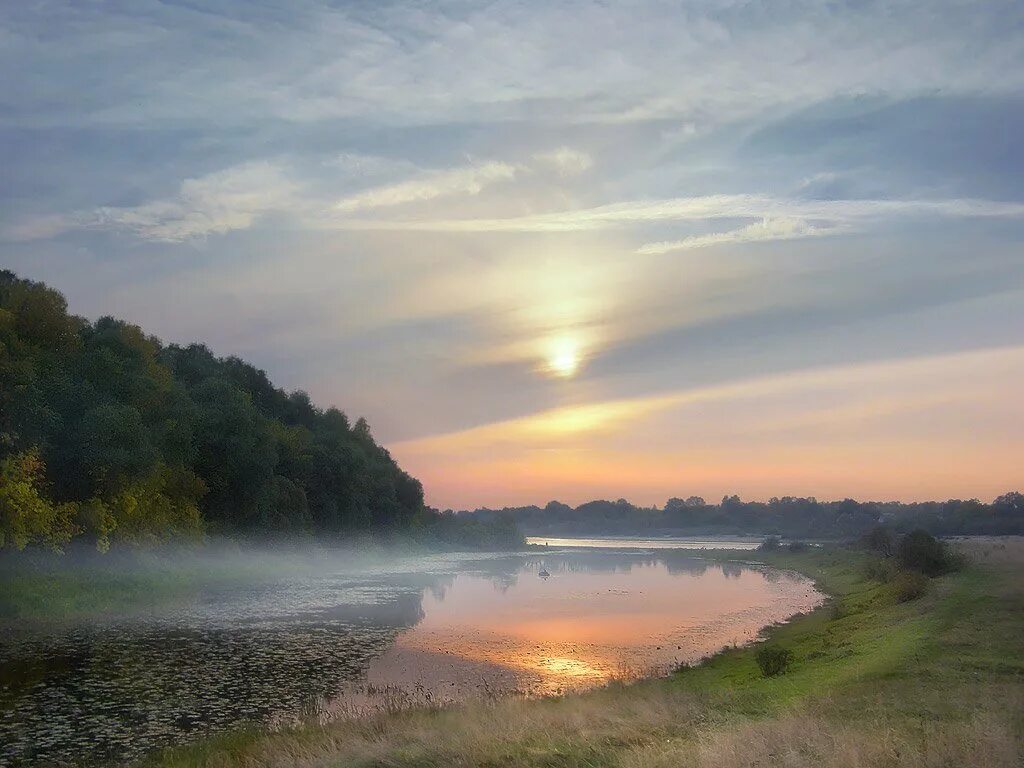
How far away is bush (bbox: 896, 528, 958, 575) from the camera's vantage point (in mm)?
67312

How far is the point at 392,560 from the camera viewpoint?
135 m

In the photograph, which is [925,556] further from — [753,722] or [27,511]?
[27,511]

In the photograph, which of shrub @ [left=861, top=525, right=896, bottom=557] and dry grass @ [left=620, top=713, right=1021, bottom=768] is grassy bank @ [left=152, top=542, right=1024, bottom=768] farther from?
shrub @ [left=861, top=525, right=896, bottom=557]

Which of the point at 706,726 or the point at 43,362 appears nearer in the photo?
the point at 706,726

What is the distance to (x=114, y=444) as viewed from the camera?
188 feet

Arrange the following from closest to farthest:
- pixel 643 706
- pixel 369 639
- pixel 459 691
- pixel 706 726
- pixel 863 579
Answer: pixel 706 726 → pixel 643 706 → pixel 459 691 → pixel 369 639 → pixel 863 579

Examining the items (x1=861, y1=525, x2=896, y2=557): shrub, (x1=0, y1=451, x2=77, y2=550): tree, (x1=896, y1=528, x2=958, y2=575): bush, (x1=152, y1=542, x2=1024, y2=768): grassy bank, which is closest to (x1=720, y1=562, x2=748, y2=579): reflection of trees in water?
(x1=861, y1=525, x2=896, y2=557): shrub

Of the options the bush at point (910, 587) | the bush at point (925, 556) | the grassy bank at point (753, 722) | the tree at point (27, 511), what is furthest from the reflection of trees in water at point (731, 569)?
the tree at point (27, 511)

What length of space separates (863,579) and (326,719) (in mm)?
72005

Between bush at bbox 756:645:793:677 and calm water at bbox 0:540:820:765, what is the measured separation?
5.90 meters

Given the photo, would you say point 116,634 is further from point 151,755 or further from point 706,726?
point 706,726

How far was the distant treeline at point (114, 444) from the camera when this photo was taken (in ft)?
169

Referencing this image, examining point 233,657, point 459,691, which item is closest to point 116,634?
point 233,657

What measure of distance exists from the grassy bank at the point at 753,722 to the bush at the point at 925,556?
31988mm
